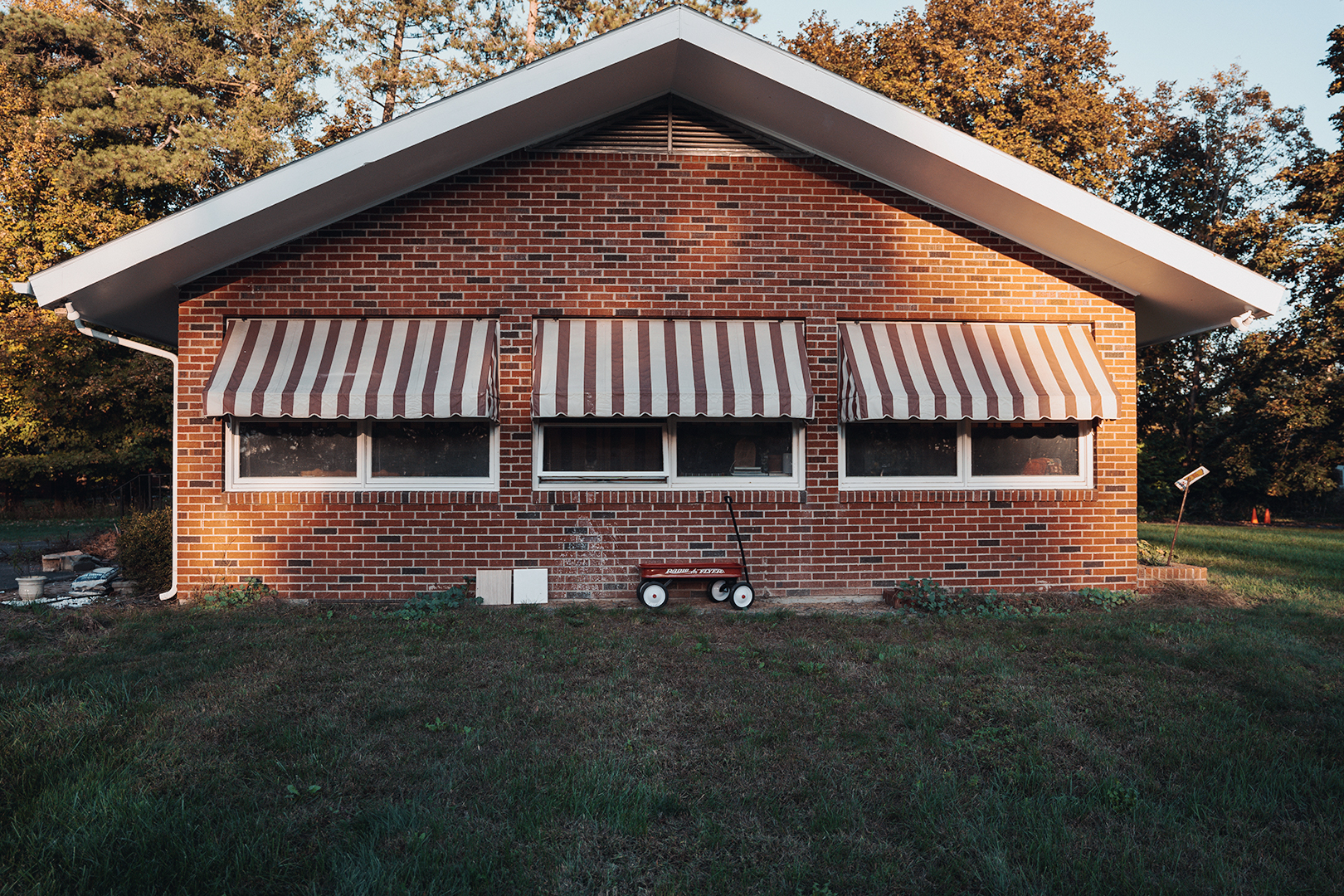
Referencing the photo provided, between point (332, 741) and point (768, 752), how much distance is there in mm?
2231

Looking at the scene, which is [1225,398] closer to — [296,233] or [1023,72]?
[1023,72]

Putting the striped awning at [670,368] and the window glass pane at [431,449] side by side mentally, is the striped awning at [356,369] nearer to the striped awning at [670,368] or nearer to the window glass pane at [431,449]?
the window glass pane at [431,449]

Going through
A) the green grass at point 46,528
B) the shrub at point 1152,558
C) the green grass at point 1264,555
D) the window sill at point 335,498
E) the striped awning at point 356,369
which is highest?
the striped awning at point 356,369

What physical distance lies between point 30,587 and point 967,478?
979 cm

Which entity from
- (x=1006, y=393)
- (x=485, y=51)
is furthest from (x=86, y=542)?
(x=485, y=51)

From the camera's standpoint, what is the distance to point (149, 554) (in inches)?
305

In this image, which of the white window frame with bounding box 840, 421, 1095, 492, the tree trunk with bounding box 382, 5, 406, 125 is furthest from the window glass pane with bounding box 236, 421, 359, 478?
the tree trunk with bounding box 382, 5, 406, 125

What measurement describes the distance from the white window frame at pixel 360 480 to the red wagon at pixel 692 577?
1.74 metres

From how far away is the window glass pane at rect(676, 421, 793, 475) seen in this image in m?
7.33

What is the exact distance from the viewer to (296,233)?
23.3ft

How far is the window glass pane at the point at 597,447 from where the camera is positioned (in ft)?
23.9

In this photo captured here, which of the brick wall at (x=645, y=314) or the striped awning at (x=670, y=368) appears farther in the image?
the brick wall at (x=645, y=314)

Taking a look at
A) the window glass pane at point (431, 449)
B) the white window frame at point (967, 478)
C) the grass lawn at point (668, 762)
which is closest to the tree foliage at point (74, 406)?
the window glass pane at point (431, 449)

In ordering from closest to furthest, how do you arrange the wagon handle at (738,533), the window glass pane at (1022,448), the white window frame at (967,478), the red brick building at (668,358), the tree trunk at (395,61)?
1. the red brick building at (668,358)
2. the wagon handle at (738,533)
3. the white window frame at (967,478)
4. the window glass pane at (1022,448)
5. the tree trunk at (395,61)
